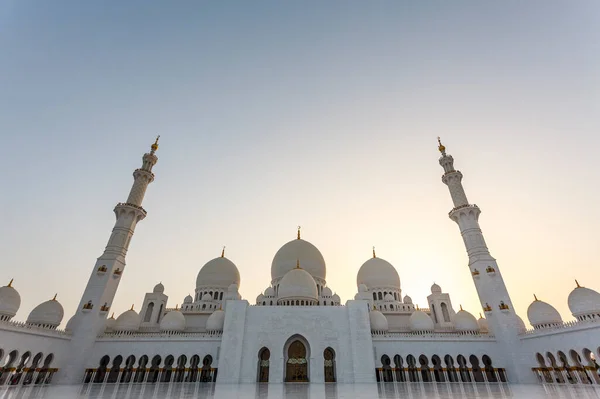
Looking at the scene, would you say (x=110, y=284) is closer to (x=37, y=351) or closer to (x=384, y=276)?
(x=37, y=351)

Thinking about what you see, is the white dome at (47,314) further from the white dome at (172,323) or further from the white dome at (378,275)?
the white dome at (378,275)

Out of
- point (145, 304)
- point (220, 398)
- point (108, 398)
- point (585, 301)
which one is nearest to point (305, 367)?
point (220, 398)

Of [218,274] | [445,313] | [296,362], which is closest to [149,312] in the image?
[218,274]

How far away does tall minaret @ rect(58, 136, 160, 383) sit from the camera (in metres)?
22.6

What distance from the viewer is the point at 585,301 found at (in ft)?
68.9

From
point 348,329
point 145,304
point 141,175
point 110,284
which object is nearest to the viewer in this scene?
point 348,329

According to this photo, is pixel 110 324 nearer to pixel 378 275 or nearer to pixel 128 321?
pixel 128 321

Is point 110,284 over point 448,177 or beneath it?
beneath

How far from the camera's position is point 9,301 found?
68.9 ft

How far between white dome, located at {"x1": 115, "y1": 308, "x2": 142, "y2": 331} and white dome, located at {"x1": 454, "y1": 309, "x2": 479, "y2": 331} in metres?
28.0

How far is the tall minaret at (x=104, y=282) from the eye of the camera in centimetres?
2264

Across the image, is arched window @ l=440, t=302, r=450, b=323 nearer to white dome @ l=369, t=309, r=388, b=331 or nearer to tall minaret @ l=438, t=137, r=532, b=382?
tall minaret @ l=438, t=137, r=532, b=382

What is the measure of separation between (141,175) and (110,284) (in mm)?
11182

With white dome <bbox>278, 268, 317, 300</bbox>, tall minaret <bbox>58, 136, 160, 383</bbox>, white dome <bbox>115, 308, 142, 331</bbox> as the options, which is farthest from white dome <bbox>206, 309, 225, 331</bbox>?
tall minaret <bbox>58, 136, 160, 383</bbox>
